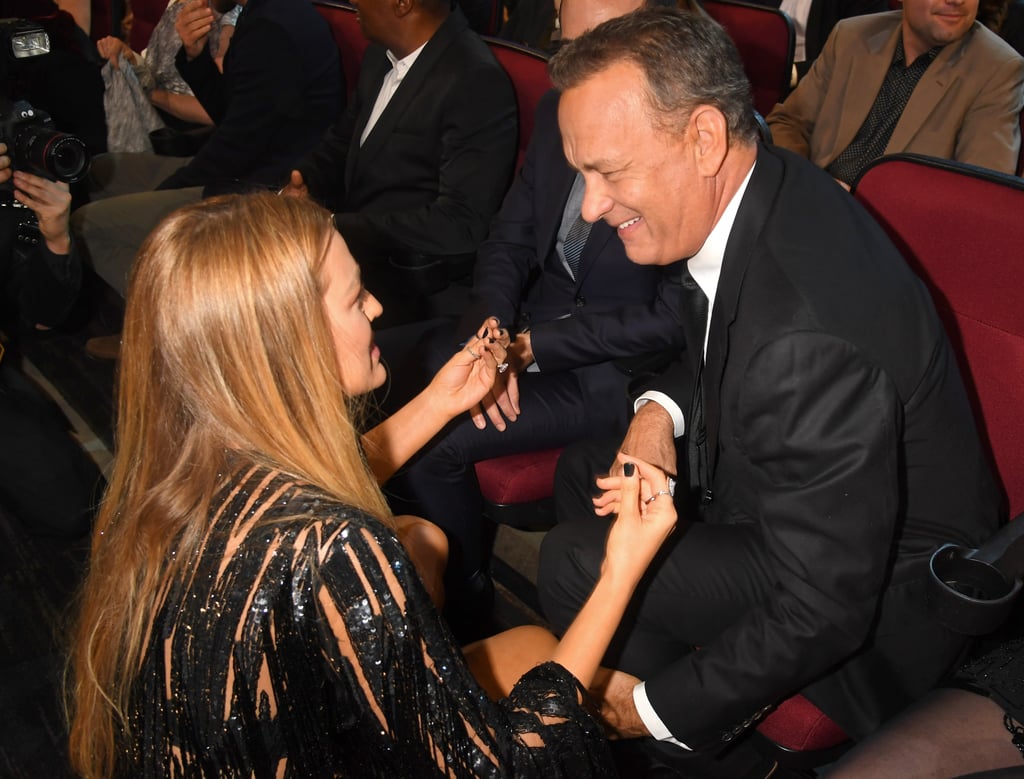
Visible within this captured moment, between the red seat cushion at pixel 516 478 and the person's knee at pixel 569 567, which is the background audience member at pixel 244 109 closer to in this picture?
the red seat cushion at pixel 516 478

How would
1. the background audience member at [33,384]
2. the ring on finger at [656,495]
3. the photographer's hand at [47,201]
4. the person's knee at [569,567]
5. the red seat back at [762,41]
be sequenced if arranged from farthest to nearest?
the red seat back at [762,41] < the photographer's hand at [47,201] < the background audience member at [33,384] < the person's knee at [569,567] < the ring on finger at [656,495]

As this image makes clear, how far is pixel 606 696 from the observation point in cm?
130

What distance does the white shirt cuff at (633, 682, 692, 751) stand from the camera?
4.08 feet

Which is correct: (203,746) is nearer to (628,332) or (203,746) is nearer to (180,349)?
(180,349)

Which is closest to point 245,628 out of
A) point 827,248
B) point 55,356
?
point 827,248

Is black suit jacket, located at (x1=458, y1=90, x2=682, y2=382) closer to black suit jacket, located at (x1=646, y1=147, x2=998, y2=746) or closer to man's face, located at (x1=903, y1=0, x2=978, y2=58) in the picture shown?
black suit jacket, located at (x1=646, y1=147, x2=998, y2=746)

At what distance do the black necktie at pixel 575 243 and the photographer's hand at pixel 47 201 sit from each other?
4.00 ft

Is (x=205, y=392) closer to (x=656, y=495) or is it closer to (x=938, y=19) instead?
(x=656, y=495)

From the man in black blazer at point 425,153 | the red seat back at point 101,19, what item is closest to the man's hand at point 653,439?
the man in black blazer at point 425,153

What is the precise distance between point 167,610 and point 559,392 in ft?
3.30

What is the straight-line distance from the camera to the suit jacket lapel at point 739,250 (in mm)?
1194

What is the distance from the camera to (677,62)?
124cm

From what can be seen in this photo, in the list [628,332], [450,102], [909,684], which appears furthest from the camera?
[450,102]

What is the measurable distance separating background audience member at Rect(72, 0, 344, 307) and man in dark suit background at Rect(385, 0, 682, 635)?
1.11 meters
